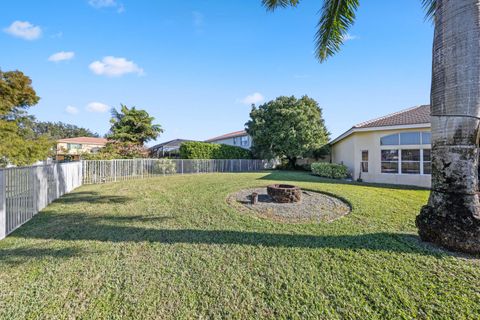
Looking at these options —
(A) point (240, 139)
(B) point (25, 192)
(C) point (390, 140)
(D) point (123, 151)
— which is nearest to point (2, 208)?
(B) point (25, 192)

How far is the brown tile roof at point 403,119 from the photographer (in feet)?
37.2

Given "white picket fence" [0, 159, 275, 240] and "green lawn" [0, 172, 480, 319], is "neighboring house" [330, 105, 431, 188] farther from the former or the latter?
"white picket fence" [0, 159, 275, 240]

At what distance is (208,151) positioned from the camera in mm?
20469

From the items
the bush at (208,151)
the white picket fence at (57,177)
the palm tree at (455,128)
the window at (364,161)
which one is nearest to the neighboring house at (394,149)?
the window at (364,161)

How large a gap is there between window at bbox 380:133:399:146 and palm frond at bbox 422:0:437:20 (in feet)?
24.9

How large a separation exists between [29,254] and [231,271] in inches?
151

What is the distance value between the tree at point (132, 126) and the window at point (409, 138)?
22.8 meters

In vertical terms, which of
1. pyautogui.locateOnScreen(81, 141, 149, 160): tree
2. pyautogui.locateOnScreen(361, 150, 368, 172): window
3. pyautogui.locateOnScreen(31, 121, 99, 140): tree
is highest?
pyautogui.locateOnScreen(31, 121, 99, 140): tree

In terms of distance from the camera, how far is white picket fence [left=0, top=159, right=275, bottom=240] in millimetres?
4750

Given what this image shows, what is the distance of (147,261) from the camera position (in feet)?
11.9

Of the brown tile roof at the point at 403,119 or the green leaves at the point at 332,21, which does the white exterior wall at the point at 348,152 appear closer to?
the brown tile roof at the point at 403,119

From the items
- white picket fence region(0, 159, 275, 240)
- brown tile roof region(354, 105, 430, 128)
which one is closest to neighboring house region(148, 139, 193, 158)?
white picket fence region(0, 159, 275, 240)

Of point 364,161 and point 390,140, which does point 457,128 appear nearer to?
point 390,140

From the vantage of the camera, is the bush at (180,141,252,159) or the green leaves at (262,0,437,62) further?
the bush at (180,141,252,159)
